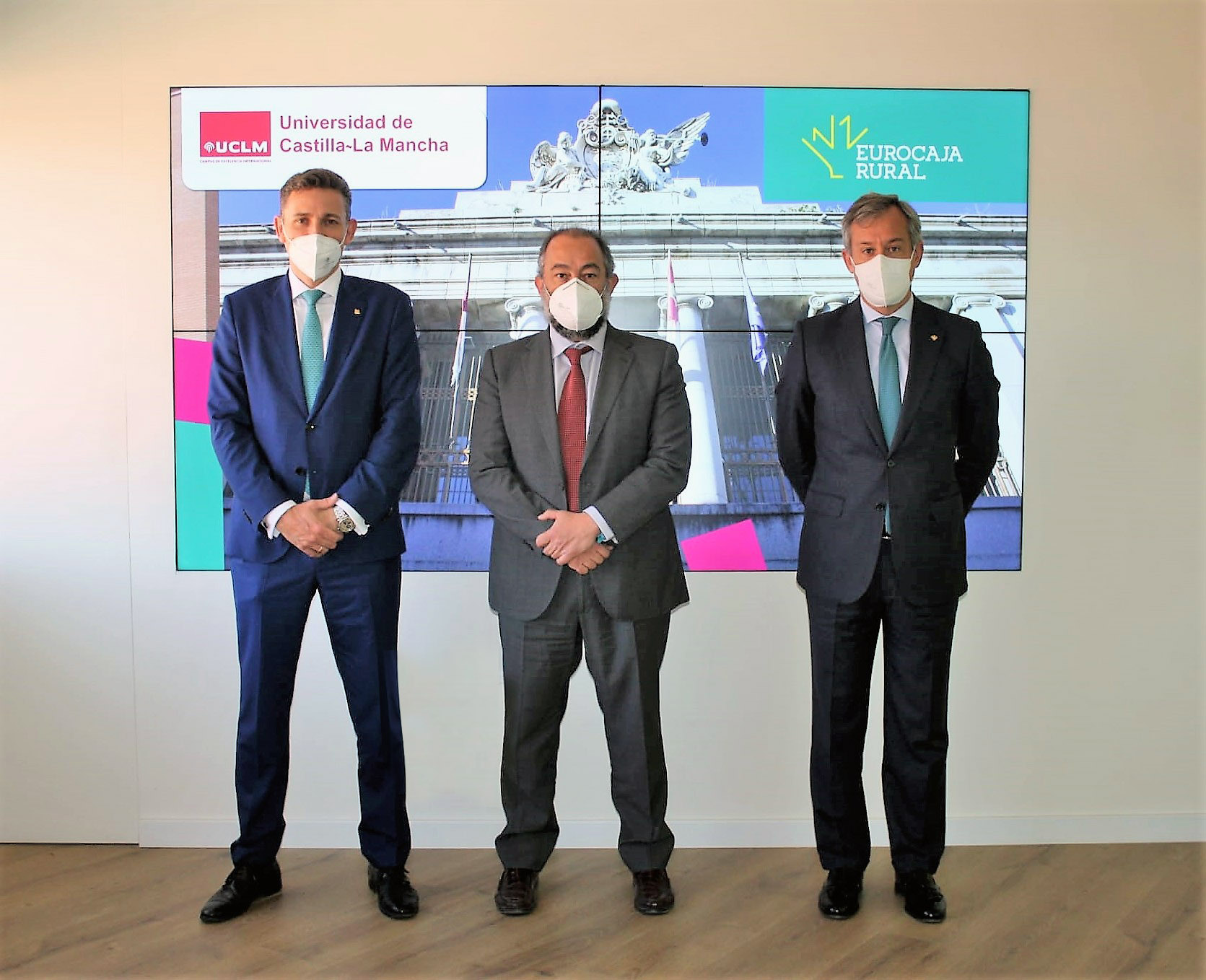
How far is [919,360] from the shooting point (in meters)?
2.77

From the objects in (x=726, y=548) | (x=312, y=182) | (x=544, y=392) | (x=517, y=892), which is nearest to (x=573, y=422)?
(x=544, y=392)

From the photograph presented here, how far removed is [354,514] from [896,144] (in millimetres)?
2124

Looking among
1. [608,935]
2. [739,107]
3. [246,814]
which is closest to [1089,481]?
[739,107]

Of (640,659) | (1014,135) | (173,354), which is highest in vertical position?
(1014,135)

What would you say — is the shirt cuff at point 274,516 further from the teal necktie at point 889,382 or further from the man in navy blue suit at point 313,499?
the teal necktie at point 889,382

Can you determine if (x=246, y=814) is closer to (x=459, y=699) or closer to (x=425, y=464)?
(x=459, y=699)

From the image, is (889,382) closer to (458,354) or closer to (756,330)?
(756,330)

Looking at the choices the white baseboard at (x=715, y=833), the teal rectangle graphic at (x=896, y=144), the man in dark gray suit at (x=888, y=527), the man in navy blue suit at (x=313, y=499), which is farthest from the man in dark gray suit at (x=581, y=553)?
the teal rectangle graphic at (x=896, y=144)

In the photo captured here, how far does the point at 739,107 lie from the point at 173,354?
6.59 ft

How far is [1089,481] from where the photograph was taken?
3469 millimetres

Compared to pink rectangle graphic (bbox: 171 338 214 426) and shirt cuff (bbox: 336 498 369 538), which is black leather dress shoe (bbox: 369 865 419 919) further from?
pink rectangle graphic (bbox: 171 338 214 426)

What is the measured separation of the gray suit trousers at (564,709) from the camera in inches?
110

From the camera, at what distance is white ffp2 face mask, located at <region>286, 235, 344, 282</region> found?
2807 mm

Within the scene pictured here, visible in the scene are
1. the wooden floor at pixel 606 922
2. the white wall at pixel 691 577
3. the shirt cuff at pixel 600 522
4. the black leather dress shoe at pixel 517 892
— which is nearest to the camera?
the wooden floor at pixel 606 922
